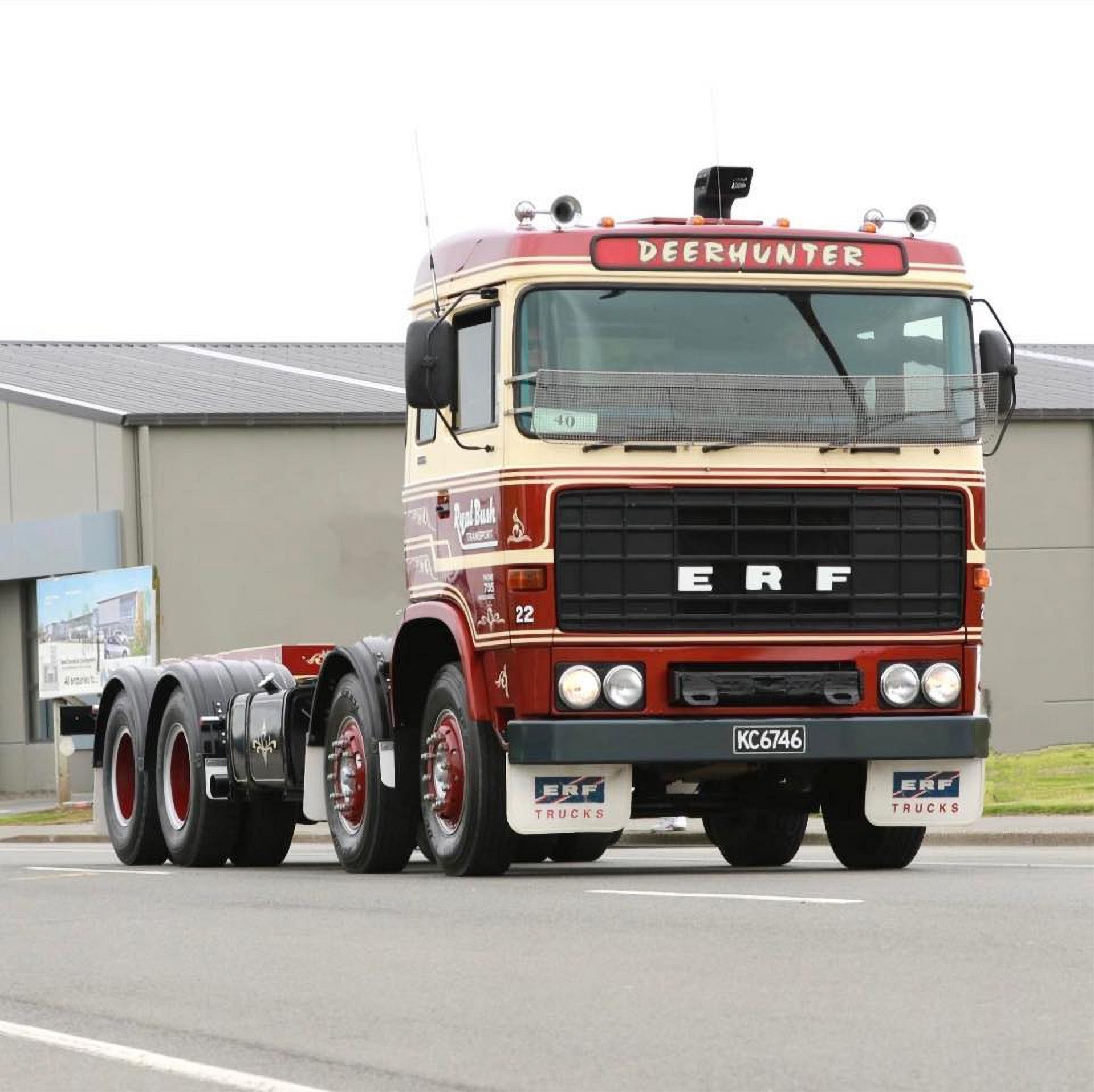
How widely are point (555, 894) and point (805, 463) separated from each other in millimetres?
2977

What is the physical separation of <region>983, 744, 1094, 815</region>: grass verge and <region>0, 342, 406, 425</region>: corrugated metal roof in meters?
14.0

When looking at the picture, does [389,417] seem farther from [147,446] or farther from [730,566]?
[730,566]

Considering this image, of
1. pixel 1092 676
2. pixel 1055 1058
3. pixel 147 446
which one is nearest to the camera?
pixel 1055 1058

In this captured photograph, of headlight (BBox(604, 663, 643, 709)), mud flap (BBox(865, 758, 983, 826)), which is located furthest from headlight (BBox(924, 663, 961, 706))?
headlight (BBox(604, 663, 643, 709))

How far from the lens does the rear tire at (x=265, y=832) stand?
1931cm

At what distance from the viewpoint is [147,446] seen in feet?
137

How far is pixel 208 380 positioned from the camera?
155ft

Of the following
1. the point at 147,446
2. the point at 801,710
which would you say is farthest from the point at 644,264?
the point at 147,446

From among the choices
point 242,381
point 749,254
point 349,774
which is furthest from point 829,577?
point 242,381

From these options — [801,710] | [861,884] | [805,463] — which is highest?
[805,463]

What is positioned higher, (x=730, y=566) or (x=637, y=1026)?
(x=730, y=566)

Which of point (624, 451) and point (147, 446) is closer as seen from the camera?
point (624, 451)

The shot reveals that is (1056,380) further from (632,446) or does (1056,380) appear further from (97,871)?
(632,446)

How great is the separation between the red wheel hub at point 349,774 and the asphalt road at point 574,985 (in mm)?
1625
